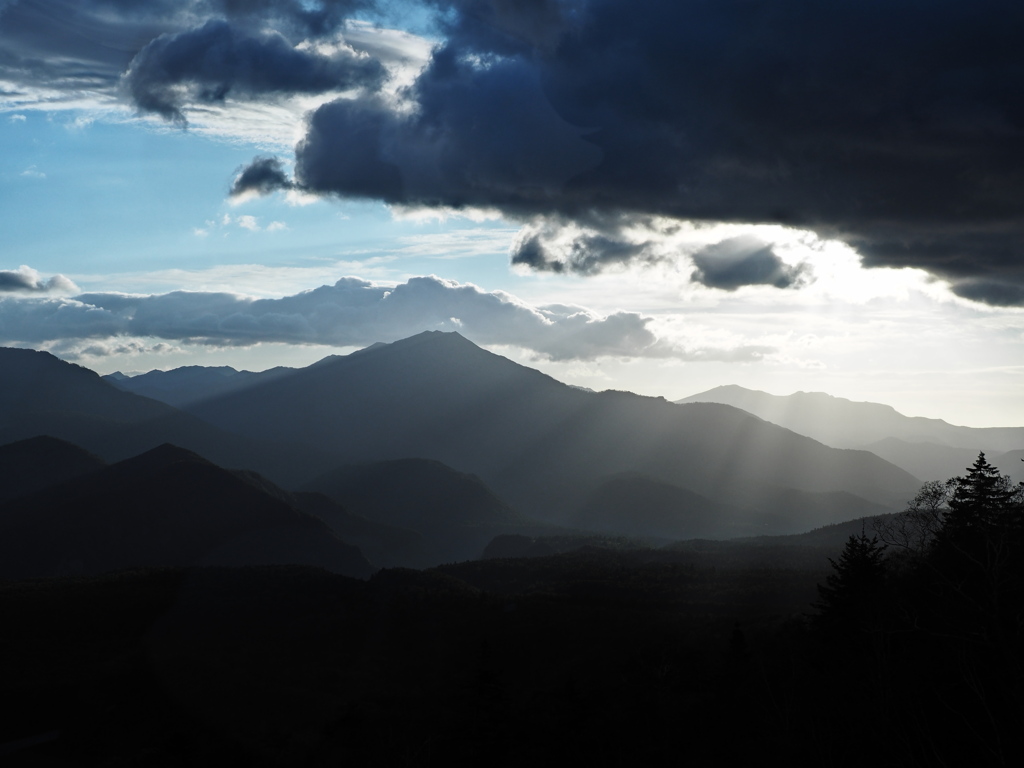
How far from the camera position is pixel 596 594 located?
236 feet

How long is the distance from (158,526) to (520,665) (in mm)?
116508

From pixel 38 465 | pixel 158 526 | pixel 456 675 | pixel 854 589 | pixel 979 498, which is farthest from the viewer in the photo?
pixel 38 465

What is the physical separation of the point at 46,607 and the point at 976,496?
241ft

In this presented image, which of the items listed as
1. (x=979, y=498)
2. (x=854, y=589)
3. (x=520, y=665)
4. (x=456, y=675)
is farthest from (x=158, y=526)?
(x=979, y=498)

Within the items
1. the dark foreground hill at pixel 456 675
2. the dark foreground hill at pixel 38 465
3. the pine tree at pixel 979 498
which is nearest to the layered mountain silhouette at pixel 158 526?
the dark foreground hill at pixel 38 465

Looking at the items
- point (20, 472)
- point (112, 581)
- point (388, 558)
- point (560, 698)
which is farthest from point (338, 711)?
point (20, 472)

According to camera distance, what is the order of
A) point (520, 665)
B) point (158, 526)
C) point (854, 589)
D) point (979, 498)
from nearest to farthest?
1. point (854, 589)
2. point (979, 498)
3. point (520, 665)
4. point (158, 526)

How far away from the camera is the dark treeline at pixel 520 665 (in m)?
30.2

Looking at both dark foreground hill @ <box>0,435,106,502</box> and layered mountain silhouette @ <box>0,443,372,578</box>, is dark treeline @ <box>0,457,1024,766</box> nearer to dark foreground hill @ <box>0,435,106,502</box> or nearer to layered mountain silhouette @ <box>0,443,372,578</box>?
layered mountain silhouette @ <box>0,443,372,578</box>

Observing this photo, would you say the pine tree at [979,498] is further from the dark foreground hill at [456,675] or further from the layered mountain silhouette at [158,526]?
the layered mountain silhouette at [158,526]

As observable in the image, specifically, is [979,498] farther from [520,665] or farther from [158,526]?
[158,526]

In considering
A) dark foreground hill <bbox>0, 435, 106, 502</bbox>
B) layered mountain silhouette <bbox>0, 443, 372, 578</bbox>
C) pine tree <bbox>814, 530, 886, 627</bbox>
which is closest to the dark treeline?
pine tree <bbox>814, 530, 886, 627</bbox>

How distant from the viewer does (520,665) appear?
178 ft

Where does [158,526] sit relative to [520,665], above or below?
below
